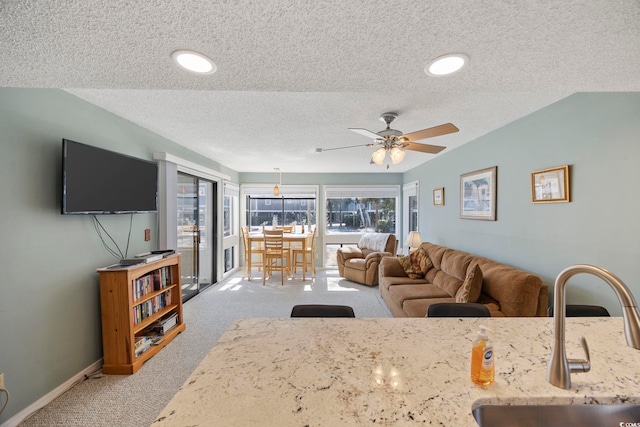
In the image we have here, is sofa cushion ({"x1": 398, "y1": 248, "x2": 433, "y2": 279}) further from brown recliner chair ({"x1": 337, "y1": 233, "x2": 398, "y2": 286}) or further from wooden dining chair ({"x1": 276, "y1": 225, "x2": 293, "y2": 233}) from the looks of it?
wooden dining chair ({"x1": 276, "y1": 225, "x2": 293, "y2": 233})

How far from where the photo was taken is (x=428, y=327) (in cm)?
123

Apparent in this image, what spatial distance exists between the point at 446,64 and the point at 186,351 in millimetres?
3258

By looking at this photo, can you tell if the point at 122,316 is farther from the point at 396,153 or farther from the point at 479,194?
the point at 479,194

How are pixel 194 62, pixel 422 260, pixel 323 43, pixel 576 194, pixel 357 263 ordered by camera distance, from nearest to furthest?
pixel 323 43, pixel 194 62, pixel 576 194, pixel 422 260, pixel 357 263

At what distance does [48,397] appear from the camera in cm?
188

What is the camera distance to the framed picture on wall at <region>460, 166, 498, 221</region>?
296 cm

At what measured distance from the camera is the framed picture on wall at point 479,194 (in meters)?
2.96

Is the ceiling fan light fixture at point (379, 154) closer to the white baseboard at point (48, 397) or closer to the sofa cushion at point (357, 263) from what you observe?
the sofa cushion at point (357, 263)

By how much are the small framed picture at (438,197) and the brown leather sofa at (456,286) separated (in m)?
0.78

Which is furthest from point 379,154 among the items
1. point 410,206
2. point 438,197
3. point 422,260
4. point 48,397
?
point 410,206

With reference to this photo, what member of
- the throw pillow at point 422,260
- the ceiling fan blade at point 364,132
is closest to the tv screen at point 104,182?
the ceiling fan blade at point 364,132

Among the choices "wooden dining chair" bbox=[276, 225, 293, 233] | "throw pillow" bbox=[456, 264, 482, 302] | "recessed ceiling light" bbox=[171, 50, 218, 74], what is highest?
"recessed ceiling light" bbox=[171, 50, 218, 74]

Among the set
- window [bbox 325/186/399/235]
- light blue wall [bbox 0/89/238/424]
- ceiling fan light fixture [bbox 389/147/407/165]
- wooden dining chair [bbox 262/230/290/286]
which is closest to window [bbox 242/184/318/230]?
window [bbox 325/186/399/235]

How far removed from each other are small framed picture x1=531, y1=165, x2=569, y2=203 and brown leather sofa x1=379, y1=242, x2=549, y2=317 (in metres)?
0.69
